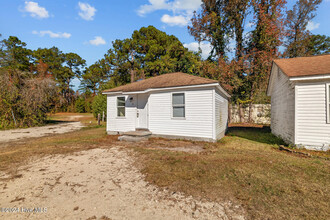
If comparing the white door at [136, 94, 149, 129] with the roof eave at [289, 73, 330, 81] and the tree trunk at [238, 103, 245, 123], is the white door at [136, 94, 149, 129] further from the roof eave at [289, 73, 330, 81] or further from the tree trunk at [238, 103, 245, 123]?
the tree trunk at [238, 103, 245, 123]

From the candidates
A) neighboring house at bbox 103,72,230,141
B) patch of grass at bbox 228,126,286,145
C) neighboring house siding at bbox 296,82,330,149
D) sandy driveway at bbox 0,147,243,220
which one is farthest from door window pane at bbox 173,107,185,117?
neighboring house siding at bbox 296,82,330,149

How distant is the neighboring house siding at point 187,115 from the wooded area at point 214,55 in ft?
33.7

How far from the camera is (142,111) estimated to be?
33.3ft

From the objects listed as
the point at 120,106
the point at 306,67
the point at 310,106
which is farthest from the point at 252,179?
the point at 120,106

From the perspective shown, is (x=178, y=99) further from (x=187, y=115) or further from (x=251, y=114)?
(x=251, y=114)

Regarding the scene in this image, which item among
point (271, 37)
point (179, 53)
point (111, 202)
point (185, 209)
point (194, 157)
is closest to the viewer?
point (185, 209)

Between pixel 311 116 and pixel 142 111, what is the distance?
27.1 ft

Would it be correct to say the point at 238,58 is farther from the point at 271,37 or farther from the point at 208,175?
the point at 208,175

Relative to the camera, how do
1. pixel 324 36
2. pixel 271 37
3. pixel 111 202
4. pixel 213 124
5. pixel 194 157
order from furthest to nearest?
pixel 324 36
pixel 271 37
pixel 213 124
pixel 194 157
pixel 111 202

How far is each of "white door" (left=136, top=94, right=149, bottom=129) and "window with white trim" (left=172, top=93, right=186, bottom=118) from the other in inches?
78.7

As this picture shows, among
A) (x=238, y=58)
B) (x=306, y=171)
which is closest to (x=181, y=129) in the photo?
(x=306, y=171)

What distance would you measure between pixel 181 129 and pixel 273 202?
6.07m

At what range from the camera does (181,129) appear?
873 cm

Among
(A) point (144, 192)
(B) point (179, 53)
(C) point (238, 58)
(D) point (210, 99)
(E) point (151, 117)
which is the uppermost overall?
(B) point (179, 53)
